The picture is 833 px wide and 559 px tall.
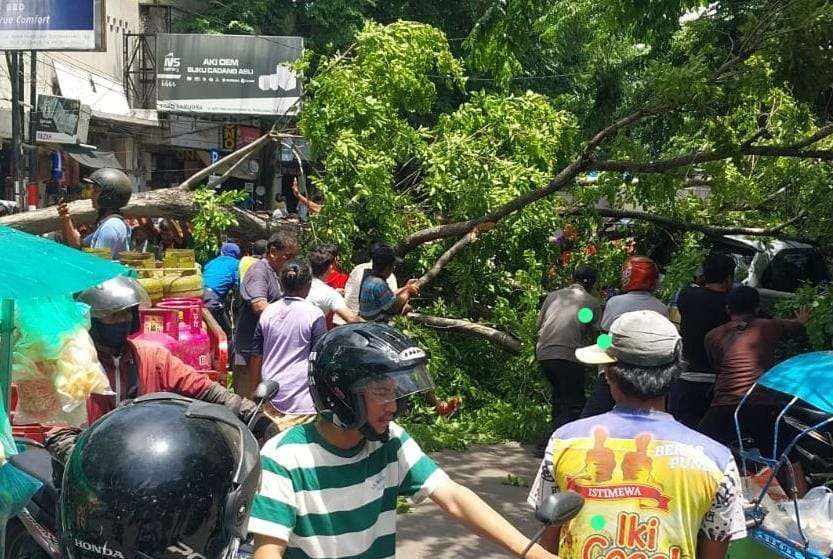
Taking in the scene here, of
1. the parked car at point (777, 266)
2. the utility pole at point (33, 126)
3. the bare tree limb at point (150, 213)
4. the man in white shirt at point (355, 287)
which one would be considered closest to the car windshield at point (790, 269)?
the parked car at point (777, 266)

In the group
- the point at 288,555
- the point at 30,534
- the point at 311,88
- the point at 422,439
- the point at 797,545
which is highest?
the point at 311,88

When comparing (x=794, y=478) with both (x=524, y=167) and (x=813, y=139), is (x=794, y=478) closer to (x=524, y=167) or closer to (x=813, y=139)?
(x=813, y=139)

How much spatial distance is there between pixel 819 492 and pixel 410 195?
6.75 m

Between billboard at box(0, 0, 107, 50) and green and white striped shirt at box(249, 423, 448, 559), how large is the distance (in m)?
14.6

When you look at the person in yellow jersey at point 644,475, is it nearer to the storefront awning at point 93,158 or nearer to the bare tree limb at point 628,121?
the bare tree limb at point 628,121

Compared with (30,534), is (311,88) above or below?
above

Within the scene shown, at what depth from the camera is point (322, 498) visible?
2.69m

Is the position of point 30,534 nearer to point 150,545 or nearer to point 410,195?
point 150,545

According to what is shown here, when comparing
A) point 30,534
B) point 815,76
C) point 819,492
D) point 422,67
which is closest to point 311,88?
point 422,67

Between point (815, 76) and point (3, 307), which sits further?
point (815, 76)

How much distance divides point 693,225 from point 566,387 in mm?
2866

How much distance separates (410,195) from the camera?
10555mm

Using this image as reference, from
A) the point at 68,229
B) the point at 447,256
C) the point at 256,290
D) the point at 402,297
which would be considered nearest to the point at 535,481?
the point at 256,290

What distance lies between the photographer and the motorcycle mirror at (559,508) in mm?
2602
